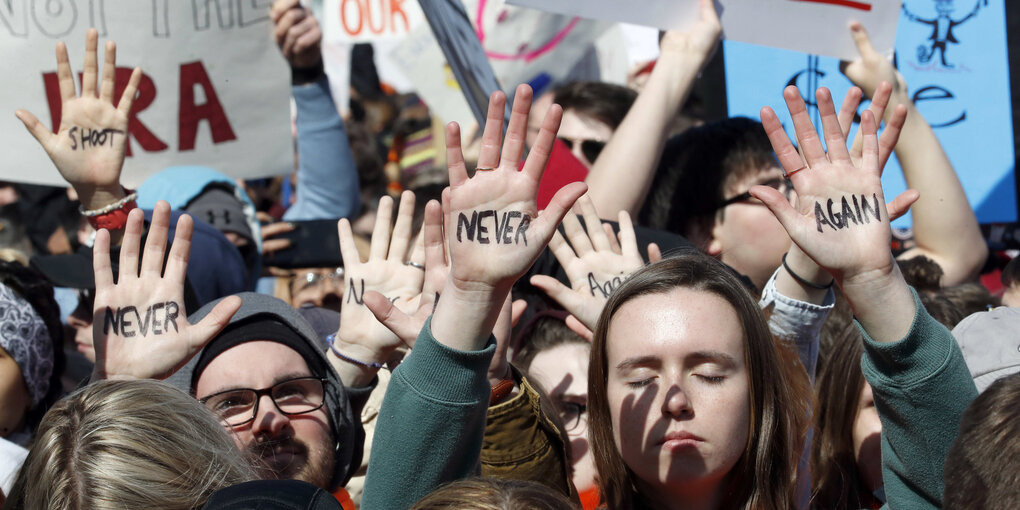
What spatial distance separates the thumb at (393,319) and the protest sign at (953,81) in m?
2.17

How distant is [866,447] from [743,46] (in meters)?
1.86

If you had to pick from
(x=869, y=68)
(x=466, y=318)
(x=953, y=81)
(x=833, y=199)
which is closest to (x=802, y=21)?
(x=869, y=68)

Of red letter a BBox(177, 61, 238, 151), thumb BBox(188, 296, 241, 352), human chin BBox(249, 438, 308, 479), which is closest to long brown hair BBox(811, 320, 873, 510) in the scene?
human chin BBox(249, 438, 308, 479)

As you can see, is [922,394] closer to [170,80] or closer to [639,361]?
[639,361]

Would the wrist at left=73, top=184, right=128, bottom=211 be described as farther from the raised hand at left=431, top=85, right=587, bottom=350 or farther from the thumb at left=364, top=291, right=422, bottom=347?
the raised hand at left=431, top=85, right=587, bottom=350

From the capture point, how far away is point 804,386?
2156 millimetres

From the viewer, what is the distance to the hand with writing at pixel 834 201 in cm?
170

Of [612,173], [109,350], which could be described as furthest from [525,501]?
[612,173]

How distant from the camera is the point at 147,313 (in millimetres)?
2193

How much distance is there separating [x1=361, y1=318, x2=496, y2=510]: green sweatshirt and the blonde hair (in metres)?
0.29

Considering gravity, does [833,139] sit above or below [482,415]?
above

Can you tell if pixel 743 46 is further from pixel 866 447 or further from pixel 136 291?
pixel 136 291

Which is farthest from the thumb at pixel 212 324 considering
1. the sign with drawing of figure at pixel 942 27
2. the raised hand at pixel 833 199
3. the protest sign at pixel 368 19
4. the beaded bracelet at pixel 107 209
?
the protest sign at pixel 368 19

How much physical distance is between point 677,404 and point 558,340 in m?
1.08
